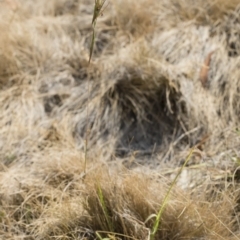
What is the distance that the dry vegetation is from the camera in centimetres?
240

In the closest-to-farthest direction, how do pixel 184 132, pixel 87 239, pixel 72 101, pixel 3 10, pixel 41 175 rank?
pixel 87 239, pixel 41 175, pixel 184 132, pixel 72 101, pixel 3 10

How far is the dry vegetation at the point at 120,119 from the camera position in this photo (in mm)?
2404

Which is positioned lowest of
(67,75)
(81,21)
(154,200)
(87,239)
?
(87,239)

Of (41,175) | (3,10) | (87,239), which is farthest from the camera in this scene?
(3,10)

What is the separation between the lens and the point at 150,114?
3238 mm

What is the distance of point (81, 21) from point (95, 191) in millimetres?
1734

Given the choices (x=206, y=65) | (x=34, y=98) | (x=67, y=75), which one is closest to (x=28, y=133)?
(x=34, y=98)

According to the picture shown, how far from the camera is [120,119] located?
127 inches

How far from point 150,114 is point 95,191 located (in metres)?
0.94

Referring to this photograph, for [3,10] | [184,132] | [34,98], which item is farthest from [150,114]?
[3,10]

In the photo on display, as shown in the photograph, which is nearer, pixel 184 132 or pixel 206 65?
pixel 184 132

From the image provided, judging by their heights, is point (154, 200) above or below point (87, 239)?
above

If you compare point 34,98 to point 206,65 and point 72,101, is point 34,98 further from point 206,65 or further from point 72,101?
point 206,65

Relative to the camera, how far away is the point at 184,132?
312cm
